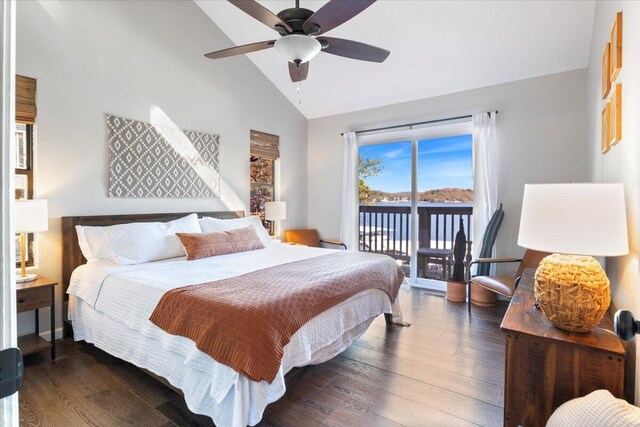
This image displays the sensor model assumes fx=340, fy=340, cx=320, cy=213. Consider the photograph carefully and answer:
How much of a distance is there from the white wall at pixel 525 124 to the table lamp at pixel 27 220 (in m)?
4.08

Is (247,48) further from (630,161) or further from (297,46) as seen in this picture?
(630,161)

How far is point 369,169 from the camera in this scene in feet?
17.2

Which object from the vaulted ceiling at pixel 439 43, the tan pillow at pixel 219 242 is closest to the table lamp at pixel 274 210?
the tan pillow at pixel 219 242

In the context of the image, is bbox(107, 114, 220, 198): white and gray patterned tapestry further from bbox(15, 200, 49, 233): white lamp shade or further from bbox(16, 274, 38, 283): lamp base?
bbox(16, 274, 38, 283): lamp base

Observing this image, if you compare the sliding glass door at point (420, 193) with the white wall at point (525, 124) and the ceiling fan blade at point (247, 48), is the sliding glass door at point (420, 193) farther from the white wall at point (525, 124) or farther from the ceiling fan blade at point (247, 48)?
the ceiling fan blade at point (247, 48)

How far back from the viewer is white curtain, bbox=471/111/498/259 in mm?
4023

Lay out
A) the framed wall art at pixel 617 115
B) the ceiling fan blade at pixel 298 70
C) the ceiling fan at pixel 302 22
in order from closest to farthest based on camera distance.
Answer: the framed wall art at pixel 617 115 < the ceiling fan at pixel 302 22 < the ceiling fan blade at pixel 298 70

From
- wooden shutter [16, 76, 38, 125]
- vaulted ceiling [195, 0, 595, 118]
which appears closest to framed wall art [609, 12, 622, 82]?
vaulted ceiling [195, 0, 595, 118]

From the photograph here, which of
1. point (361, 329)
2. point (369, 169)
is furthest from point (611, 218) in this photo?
point (369, 169)

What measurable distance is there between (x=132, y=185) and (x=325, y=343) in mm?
2590

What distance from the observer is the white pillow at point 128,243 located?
2887mm

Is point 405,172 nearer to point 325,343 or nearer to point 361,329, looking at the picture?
point 361,329

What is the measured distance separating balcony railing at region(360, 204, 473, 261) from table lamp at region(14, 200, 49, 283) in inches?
156

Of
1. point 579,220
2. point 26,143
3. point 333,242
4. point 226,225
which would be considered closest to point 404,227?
point 333,242
